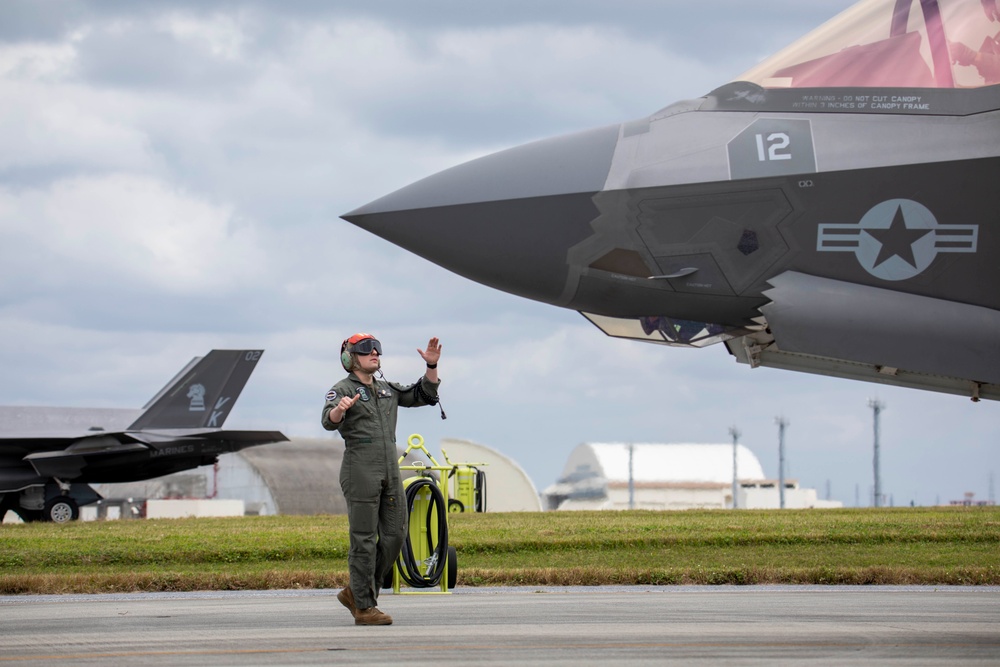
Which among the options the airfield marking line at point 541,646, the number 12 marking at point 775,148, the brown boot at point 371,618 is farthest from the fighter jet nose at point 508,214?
the brown boot at point 371,618

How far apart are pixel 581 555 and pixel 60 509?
25.7m

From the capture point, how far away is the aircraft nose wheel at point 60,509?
35.2m

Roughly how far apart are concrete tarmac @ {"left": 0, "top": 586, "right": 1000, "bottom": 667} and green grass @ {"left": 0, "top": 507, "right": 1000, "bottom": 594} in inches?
47.9

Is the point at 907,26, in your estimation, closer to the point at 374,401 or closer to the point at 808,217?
the point at 808,217

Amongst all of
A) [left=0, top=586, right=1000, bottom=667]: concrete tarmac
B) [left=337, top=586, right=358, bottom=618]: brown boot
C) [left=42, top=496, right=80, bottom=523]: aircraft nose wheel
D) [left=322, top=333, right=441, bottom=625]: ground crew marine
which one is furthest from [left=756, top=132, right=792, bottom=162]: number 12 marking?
[left=42, top=496, right=80, bottom=523]: aircraft nose wheel

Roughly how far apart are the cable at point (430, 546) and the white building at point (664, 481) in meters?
62.2

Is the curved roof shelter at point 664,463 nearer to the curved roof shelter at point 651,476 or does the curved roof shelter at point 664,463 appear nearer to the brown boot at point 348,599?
the curved roof shelter at point 651,476

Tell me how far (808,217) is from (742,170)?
1.33ft

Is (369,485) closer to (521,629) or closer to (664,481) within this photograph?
(521,629)

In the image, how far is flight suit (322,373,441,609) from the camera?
7.06 metres

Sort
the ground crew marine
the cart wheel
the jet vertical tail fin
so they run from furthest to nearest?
the jet vertical tail fin
the cart wheel
the ground crew marine

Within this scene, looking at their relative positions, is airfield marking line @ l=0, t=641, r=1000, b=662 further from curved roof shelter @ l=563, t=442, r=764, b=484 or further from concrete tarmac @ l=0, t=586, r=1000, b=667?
curved roof shelter @ l=563, t=442, r=764, b=484

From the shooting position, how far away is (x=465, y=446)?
65812 millimetres

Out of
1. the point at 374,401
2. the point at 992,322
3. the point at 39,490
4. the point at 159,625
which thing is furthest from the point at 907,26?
the point at 39,490
